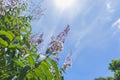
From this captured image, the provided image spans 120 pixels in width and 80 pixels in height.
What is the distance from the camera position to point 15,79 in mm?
1626

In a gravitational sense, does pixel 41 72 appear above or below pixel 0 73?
below

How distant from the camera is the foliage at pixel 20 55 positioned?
1.52 meters

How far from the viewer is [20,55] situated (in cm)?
213

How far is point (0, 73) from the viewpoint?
1.74 m

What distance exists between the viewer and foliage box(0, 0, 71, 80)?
1.52m

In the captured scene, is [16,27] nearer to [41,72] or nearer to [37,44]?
[37,44]

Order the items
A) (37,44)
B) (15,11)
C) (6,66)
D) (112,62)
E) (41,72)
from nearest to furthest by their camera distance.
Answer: (41,72), (6,66), (37,44), (15,11), (112,62)

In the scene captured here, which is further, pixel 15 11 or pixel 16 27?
pixel 15 11

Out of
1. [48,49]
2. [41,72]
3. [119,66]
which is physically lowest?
[41,72]

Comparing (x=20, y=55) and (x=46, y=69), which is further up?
(x=20, y=55)

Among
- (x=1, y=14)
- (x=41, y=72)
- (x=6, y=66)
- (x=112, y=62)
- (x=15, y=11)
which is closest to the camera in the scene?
(x=41, y=72)

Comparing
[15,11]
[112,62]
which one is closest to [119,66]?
[112,62]

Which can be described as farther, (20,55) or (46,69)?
(20,55)

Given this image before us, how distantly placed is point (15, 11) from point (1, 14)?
605 mm
